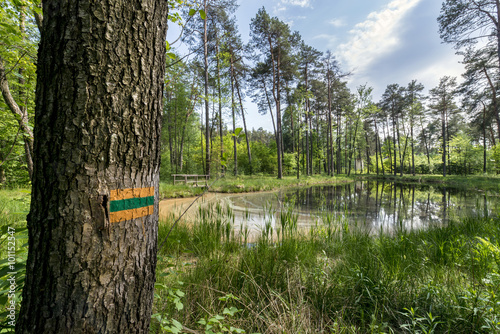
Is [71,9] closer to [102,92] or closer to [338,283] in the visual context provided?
[102,92]

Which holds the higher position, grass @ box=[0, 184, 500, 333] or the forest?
the forest

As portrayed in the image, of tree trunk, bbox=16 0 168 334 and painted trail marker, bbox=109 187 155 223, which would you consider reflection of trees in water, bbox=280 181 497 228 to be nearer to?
painted trail marker, bbox=109 187 155 223

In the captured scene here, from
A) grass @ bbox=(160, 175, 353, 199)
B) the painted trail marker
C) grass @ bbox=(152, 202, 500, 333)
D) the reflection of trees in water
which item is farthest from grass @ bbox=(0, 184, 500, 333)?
grass @ bbox=(160, 175, 353, 199)

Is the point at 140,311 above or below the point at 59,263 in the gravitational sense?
below

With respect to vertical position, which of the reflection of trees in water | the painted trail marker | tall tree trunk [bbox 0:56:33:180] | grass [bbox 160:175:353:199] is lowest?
the reflection of trees in water

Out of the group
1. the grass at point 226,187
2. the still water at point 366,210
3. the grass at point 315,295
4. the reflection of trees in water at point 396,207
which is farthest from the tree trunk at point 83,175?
the grass at point 226,187

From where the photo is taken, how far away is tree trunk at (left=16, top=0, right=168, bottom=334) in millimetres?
704

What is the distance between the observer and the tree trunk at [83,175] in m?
0.70

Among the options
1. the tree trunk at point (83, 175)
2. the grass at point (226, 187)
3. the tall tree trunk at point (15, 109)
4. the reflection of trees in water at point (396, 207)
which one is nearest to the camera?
the tree trunk at point (83, 175)

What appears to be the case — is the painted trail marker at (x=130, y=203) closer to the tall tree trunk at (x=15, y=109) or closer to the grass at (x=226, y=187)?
the tall tree trunk at (x=15, y=109)

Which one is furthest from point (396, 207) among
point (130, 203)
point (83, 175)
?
point (83, 175)

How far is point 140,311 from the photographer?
2.72 ft

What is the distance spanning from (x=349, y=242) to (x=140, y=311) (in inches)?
119

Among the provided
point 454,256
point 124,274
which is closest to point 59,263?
point 124,274
